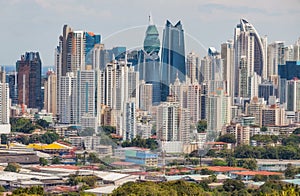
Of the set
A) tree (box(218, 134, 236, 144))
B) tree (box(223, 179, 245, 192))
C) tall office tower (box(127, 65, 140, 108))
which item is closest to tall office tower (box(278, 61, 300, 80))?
tree (box(218, 134, 236, 144))

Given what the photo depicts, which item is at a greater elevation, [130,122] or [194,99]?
[194,99]

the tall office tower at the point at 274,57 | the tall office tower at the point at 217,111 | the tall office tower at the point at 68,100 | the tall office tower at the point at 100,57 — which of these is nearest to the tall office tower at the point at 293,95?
the tall office tower at the point at 274,57

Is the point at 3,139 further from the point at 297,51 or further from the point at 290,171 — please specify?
the point at 297,51

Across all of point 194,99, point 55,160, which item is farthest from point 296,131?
point 55,160

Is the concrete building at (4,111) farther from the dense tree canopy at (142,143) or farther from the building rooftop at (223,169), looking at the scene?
the building rooftop at (223,169)

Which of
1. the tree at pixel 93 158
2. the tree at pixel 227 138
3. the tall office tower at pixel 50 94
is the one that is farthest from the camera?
the tall office tower at pixel 50 94

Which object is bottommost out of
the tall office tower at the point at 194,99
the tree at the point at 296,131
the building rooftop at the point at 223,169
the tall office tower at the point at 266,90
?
the building rooftop at the point at 223,169

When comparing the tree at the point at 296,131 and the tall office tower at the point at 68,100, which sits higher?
the tall office tower at the point at 68,100

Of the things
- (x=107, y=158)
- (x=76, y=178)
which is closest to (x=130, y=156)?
(x=107, y=158)
